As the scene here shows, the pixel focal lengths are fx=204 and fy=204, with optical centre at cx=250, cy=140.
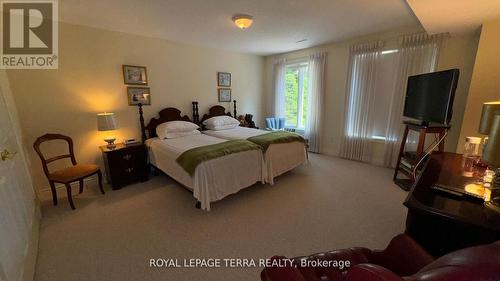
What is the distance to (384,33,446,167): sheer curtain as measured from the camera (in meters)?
3.22

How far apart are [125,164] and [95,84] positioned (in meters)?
1.34

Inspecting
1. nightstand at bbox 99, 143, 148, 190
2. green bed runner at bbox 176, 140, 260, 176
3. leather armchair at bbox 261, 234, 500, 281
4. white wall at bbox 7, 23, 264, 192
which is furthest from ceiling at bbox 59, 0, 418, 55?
leather armchair at bbox 261, 234, 500, 281

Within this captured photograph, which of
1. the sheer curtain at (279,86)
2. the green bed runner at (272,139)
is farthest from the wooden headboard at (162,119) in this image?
the sheer curtain at (279,86)

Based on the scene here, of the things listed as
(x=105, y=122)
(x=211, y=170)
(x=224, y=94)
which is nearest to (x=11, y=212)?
(x=211, y=170)

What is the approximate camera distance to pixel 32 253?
1.74m

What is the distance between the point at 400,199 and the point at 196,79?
4124mm

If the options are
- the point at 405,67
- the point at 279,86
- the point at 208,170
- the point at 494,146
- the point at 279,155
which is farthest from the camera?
the point at 279,86

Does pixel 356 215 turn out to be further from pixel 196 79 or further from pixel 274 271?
pixel 196 79

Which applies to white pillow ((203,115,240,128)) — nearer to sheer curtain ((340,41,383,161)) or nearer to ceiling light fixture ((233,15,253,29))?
ceiling light fixture ((233,15,253,29))

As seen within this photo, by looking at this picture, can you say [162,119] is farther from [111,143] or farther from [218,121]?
[218,121]

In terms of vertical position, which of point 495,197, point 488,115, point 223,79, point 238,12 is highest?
point 238,12

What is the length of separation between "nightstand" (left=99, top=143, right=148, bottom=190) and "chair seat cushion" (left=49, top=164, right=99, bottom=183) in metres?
0.29

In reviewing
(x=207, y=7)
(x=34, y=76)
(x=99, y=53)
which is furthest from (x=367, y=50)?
(x=34, y=76)

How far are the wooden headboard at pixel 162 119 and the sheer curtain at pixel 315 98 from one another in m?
2.91
